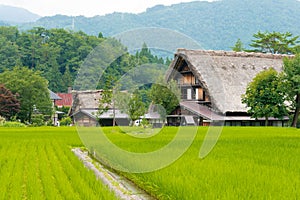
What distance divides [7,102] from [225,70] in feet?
42.3

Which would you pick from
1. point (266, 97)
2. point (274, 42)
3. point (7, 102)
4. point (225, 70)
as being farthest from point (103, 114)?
point (274, 42)

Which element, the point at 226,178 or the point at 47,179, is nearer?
the point at 226,178

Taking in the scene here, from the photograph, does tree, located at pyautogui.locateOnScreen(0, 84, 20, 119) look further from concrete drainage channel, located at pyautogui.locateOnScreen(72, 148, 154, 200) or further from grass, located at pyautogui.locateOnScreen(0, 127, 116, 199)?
concrete drainage channel, located at pyautogui.locateOnScreen(72, 148, 154, 200)

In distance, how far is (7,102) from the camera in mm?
28047

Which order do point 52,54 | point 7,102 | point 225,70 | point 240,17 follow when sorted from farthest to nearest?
point 240,17 < point 52,54 < point 7,102 < point 225,70

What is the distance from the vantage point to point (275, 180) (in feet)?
15.5

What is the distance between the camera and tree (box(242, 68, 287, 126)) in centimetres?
2270

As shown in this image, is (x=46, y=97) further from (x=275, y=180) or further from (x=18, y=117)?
(x=275, y=180)

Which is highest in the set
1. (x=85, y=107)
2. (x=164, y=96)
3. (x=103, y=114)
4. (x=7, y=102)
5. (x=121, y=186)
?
(x=164, y=96)

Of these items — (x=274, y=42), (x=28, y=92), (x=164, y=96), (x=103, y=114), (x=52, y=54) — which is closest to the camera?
(x=164, y=96)

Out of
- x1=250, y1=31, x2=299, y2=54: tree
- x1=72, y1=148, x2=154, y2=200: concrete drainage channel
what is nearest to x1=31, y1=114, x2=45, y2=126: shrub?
x1=250, y1=31, x2=299, y2=54: tree

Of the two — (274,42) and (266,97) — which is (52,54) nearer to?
(274,42)

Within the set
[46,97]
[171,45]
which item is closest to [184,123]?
[46,97]

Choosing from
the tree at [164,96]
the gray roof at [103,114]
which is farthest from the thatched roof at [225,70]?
the gray roof at [103,114]
